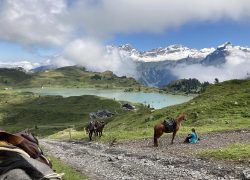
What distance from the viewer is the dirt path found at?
956 inches

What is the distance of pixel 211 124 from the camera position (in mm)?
56969

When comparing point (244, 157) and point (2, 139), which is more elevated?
point (2, 139)

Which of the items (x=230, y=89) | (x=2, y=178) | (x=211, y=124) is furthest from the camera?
(x=230, y=89)

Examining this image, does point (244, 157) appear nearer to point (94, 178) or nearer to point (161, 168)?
point (161, 168)

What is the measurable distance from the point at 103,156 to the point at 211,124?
84.7ft

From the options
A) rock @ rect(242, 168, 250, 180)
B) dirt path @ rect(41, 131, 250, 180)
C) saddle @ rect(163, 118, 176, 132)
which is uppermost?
saddle @ rect(163, 118, 176, 132)

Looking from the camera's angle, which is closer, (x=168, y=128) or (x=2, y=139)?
(x=2, y=139)

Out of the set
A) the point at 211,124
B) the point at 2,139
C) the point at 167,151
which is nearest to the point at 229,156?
the point at 167,151

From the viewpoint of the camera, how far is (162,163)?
2892 centimetres

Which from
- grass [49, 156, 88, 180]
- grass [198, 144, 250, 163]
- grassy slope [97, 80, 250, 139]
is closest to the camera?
grass [49, 156, 88, 180]

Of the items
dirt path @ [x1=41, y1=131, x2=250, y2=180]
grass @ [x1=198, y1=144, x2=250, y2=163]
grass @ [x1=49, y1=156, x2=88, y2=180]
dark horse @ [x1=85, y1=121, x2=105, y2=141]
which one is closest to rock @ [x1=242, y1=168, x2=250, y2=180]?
dirt path @ [x1=41, y1=131, x2=250, y2=180]

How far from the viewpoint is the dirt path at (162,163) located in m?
24.3

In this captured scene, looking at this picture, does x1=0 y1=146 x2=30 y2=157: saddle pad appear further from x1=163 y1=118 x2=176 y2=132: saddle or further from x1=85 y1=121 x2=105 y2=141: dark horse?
x1=85 y1=121 x2=105 y2=141: dark horse

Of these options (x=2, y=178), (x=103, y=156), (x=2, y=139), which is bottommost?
(x=103, y=156)
